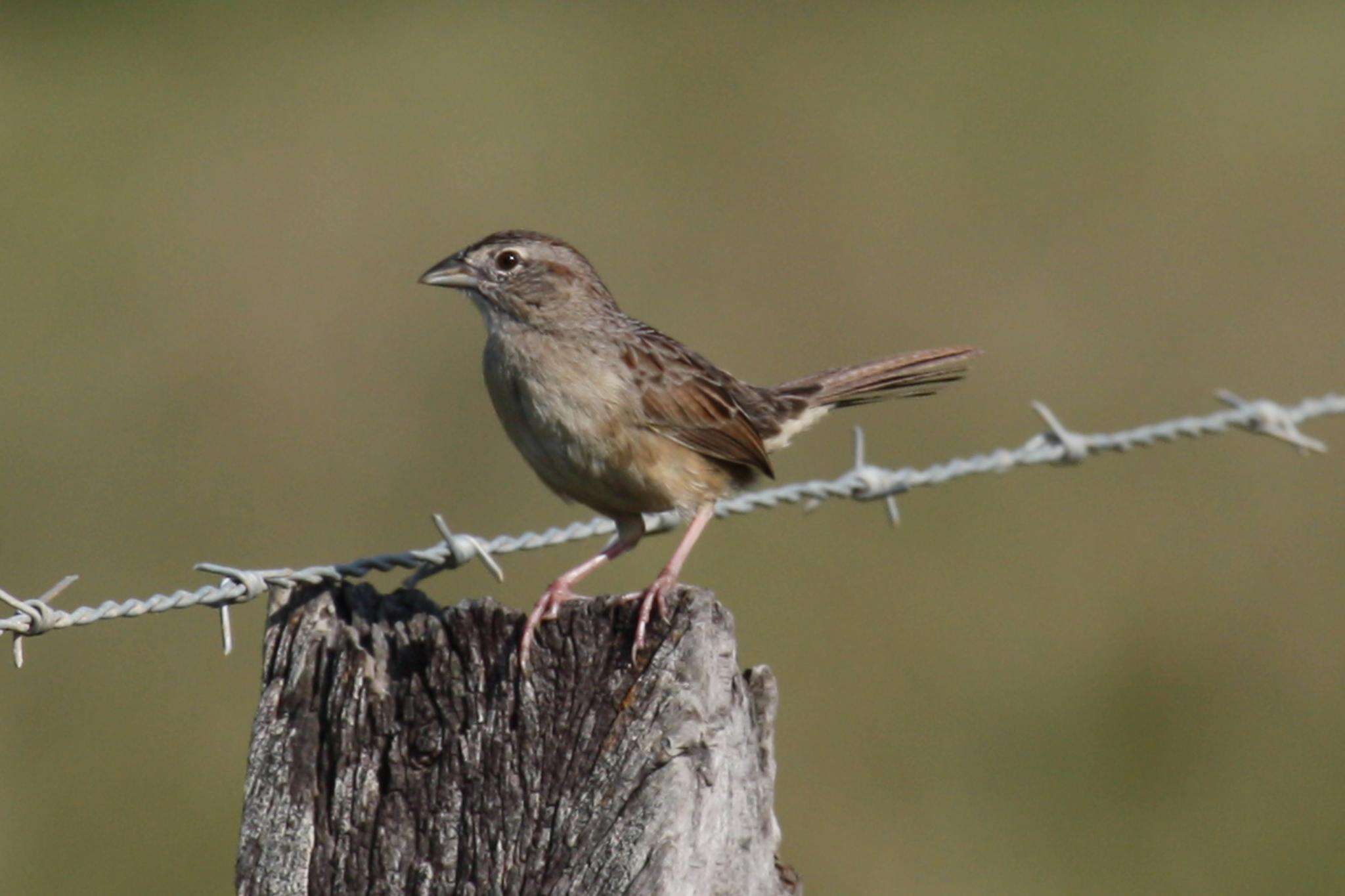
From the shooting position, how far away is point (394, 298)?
12.1 meters

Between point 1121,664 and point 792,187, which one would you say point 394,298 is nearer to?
point 792,187

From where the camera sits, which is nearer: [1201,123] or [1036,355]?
[1036,355]

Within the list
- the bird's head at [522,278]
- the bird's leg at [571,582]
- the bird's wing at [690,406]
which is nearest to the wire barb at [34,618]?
the bird's leg at [571,582]

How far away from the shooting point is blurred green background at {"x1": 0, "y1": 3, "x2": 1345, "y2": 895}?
26.9 feet

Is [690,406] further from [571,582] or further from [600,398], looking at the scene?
[571,582]

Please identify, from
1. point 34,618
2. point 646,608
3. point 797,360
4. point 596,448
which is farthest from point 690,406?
point 797,360

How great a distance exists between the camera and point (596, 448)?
5234 millimetres

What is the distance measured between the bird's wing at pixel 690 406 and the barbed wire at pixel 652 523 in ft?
0.52

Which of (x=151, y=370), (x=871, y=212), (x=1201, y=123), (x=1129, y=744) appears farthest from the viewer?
(x=1201, y=123)

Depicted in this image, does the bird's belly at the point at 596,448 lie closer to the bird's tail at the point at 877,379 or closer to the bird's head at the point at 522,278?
the bird's head at the point at 522,278

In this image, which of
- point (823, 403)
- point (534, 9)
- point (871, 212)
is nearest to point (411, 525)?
point (823, 403)

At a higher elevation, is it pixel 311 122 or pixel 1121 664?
pixel 311 122

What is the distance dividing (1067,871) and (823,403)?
2.55m

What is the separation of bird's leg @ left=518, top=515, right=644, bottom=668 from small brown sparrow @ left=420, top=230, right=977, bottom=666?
0.04ft
